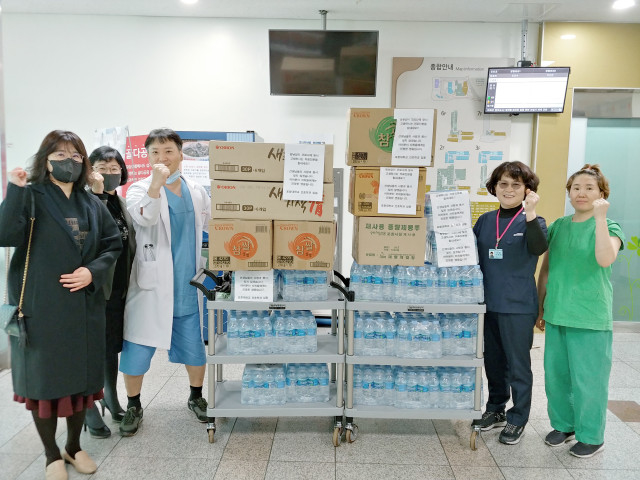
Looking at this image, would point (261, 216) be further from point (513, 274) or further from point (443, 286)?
point (513, 274)

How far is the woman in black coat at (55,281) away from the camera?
1.99 metres

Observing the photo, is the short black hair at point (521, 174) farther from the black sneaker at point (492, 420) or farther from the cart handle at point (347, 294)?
the black sneaker at point (492, 420)

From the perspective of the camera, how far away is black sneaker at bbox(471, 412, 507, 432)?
276cm

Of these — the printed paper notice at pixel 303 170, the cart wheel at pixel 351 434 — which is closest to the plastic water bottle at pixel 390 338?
the cart wheel at pixel 351 434

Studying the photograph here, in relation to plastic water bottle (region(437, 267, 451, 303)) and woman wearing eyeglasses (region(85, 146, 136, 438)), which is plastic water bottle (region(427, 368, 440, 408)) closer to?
plastic water bottle (region(437, 267, 451, 303))

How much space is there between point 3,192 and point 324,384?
70.1 inches

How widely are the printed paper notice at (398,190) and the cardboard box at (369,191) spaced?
24 mm

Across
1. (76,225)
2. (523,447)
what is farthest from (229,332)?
(523,447)

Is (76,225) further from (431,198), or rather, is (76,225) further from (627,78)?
(627,78)

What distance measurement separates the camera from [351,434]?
260cm

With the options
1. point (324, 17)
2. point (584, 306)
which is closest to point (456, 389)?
point (584, 306)

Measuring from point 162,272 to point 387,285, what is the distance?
4.05ft

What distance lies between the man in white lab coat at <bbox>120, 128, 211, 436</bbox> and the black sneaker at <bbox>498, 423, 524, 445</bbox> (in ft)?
5.85

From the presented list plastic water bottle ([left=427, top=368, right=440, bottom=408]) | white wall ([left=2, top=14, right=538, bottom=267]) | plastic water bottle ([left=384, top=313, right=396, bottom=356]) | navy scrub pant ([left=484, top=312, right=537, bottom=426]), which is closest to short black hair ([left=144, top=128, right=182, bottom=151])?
plastic water bottle ([left=384, top=313, right=396, bottom=356])
